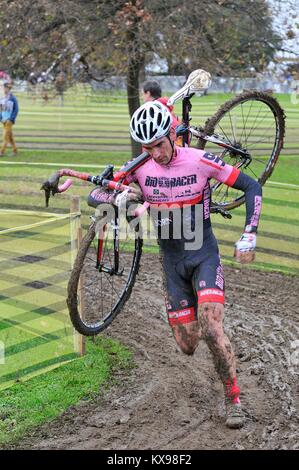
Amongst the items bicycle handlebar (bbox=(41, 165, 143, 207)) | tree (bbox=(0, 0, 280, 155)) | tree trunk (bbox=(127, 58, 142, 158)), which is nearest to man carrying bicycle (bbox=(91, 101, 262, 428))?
bicycle handlebar (bbox=(41, 165, 143, 207))

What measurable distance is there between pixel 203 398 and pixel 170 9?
438 inches

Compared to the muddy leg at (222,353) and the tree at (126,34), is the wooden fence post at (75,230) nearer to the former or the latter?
the muddy leg at (222,353)

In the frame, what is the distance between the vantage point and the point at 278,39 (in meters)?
19.0

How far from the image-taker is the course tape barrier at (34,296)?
8023 millimetres

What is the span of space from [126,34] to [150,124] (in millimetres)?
10240

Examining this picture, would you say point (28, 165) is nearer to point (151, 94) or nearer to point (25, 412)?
point (151, 94)

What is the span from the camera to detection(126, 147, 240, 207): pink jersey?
7340mm

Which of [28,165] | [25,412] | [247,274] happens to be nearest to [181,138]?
[25,412]

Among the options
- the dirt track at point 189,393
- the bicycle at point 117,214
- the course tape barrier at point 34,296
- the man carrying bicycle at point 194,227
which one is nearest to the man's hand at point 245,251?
the man carrying bicycle at point 194,227

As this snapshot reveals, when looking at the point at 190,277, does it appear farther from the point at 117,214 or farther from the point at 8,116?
the point at 8,116

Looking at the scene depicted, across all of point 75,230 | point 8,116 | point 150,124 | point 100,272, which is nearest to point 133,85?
point 8,116

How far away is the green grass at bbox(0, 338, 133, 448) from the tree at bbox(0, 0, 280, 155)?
29.6 ft

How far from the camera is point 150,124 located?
7.05 m

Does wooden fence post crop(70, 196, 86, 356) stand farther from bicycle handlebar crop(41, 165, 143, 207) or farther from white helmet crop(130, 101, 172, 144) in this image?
white helmet crop(130, 101, 172, 144)
